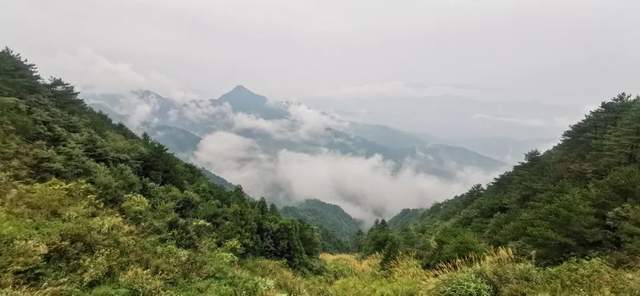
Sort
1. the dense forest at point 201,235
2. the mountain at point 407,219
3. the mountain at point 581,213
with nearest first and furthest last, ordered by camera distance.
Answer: the dense forest at point 201,235
the mountain at point 581,213
the mountain at point 407,219

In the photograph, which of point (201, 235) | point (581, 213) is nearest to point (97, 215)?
point (201, 235)

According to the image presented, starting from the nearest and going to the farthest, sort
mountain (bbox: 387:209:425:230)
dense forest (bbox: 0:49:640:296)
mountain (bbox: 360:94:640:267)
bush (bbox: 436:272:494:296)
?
dense forest (bbox: 0:49:640:296) < bush (bbox: 436:272:494:296) < mountain (bbox: 360:94:640:267) < mountain (bbox: 387:209:425:230)

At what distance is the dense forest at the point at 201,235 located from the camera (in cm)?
1124

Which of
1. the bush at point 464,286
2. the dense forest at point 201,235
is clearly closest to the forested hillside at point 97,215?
the dense forest at point 201,235

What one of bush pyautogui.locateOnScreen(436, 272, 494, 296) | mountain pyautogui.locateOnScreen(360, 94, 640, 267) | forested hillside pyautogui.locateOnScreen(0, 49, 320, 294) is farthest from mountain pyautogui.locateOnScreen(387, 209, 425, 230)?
bush pyautogui.locateOnScreen(436, 272, 494, 296)

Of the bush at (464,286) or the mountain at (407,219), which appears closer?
the bush at (464,286)

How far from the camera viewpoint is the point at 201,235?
20.9 metres

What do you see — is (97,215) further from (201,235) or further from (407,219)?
(407,219)

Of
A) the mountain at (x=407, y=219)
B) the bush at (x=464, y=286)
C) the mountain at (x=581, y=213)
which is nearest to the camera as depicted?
the bush at (x=464, y=286)

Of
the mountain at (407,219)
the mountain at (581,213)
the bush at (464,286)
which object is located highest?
the mountain at (581,213)

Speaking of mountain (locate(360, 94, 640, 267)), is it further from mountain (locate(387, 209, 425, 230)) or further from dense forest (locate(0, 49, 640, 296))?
mountain (locate(387, 209, 425, 230))

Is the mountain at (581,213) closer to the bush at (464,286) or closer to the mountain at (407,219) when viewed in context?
the bush at (464,286)

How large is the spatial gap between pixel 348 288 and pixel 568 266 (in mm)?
7944

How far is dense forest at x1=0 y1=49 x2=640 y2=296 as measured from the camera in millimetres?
11242
